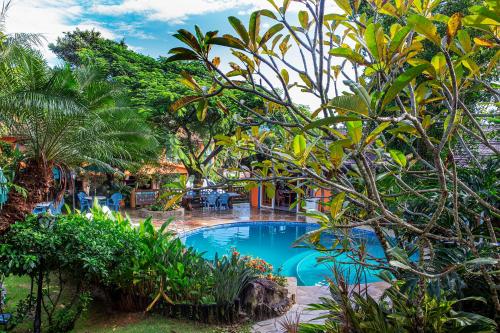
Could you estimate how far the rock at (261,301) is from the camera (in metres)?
4.68

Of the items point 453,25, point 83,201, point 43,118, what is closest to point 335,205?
point 453,25

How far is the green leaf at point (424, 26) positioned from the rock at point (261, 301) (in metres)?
4.17

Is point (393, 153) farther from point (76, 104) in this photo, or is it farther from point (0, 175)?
point (76, 104)

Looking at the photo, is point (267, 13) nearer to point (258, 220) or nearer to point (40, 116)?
point (40, 116)

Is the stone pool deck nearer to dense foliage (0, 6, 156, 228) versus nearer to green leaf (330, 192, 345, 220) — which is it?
green leaf (330, 192, 345, 220)

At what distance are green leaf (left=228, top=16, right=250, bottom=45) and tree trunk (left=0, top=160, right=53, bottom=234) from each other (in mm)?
4492

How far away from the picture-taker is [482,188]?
2.68 m

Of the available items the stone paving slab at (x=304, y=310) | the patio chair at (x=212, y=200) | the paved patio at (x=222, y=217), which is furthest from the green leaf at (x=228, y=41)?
the patio chair at (x=212, y=200)

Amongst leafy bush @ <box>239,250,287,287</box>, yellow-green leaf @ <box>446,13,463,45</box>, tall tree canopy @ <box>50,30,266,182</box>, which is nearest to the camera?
yellow-green leaf @ <box>446,13,463,45</box>

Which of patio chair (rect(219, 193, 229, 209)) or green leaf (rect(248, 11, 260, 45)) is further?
patio chair (rect(219, 193, 229, 209))

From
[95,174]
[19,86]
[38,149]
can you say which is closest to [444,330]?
[38,149]

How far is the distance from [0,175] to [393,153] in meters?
4.33

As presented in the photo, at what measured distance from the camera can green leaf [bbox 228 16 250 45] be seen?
4.99 ft

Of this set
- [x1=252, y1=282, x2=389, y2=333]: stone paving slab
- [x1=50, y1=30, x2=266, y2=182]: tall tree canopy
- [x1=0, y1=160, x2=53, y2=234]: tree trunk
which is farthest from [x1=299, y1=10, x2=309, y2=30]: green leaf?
[x1=50, y1=30, x2=266, y2=182]: tall tree canopy
